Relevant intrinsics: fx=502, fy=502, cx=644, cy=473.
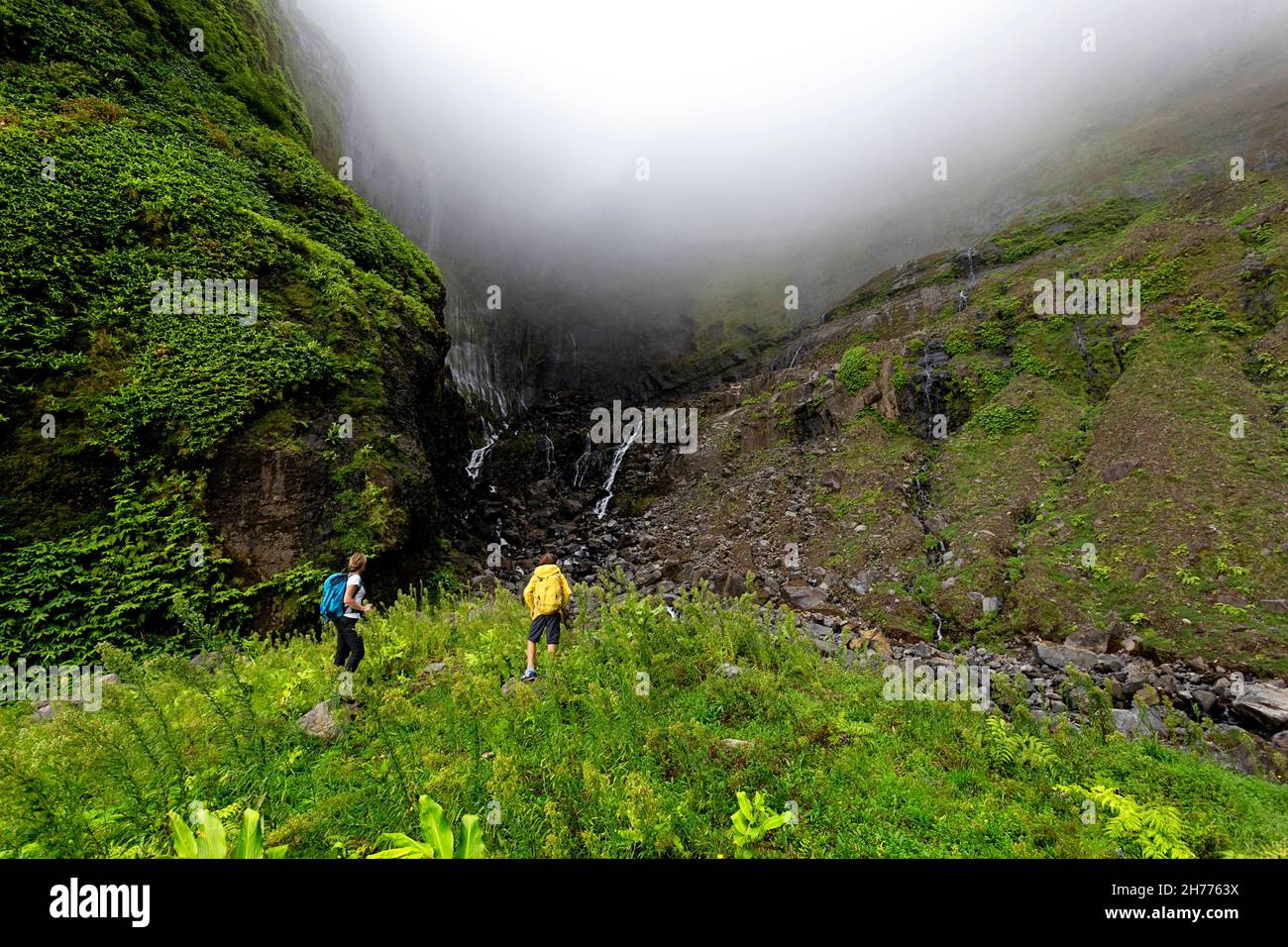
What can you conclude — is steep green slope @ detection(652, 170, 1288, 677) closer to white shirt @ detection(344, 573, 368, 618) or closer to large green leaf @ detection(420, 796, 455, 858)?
white shirt @ detection(344, 573, 368, 618)

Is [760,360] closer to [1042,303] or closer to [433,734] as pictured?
[1042,303]

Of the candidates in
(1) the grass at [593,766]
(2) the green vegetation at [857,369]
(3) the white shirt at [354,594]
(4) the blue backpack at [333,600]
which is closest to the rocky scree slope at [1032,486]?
(2) the green vegetation at [857,369]

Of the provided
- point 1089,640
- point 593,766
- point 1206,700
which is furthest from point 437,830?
point 1089,640

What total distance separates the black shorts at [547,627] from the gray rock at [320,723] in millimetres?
2471

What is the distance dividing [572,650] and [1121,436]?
1885 centimetres

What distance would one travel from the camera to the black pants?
258 inches

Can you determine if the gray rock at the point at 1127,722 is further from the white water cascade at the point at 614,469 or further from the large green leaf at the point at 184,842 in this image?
the white water cascade at the point at 614,469

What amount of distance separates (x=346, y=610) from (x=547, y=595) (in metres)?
2.57

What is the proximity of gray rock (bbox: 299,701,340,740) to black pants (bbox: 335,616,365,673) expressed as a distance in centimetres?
120

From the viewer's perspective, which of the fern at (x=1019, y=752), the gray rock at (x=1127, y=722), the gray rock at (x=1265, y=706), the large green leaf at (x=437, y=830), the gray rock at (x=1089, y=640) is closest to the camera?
the large green leaf at (x=437, y=830)

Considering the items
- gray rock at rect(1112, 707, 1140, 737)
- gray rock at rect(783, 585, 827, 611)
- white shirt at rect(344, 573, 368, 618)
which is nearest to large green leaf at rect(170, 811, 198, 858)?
white shirt at rect(344, 573, 368, 618)

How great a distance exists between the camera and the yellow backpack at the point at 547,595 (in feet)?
23.6
